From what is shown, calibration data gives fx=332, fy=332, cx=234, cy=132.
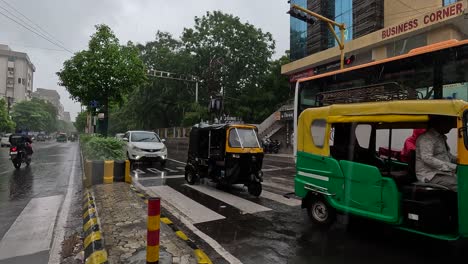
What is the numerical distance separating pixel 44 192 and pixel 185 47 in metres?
30.7

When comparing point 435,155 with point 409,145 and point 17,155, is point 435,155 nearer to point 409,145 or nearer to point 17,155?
point 409,145

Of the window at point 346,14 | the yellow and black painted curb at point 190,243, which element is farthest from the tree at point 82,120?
the yellow and black painted curb at point 190,243

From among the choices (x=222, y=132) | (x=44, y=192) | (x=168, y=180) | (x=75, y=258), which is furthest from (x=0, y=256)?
(x=168, y=180)

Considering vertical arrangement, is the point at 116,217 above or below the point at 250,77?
below

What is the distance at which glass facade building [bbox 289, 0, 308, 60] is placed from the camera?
115 ft

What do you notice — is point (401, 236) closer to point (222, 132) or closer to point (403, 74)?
point (403, 74)

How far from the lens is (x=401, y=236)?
18.0 feet

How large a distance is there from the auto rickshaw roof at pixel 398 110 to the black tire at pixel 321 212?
1.53 m

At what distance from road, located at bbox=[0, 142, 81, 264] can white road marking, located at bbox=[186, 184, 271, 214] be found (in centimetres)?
348

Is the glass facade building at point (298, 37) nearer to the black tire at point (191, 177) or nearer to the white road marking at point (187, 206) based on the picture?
the black tire at point (191, 177)

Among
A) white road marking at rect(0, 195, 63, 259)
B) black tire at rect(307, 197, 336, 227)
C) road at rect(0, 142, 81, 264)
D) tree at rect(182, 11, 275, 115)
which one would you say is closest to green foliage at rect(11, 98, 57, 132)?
tree at rect(182, 11, 275, 115)

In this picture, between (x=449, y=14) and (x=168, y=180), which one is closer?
(x=168, y=180)

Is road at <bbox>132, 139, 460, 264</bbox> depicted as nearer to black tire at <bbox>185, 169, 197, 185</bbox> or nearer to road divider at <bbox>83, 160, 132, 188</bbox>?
black tire at <bbox>185, 169, 197, 185</bbox>

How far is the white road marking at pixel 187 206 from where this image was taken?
21.6 ft
